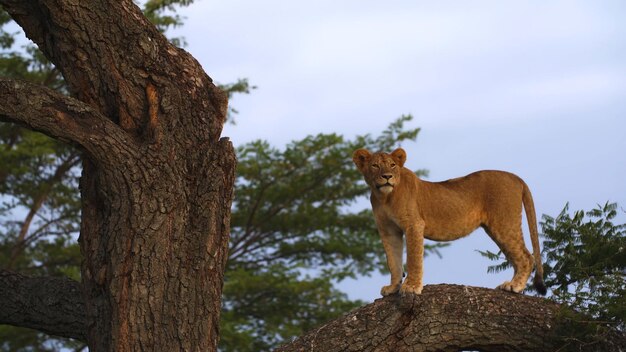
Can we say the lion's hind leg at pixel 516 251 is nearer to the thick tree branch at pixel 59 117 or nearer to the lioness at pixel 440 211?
the lioness at pixel 440 211

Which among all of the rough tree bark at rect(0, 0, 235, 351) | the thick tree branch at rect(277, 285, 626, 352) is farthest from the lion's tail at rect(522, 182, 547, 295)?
the rough tree bark at rect(0, 0, 235, 351)

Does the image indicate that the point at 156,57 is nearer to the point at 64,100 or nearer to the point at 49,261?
the point at 64,100

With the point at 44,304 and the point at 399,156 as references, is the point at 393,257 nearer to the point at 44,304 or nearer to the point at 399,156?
the point at 399,156

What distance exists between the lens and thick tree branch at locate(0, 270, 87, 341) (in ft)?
21.6

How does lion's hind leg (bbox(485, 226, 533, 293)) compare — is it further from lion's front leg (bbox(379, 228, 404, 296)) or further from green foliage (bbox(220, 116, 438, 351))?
green foliage (bbox(220, 116, 438, 351))

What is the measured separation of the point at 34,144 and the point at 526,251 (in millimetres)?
10217

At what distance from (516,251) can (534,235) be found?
0.25 metres

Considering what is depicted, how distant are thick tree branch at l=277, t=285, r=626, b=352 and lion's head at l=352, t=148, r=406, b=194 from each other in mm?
709

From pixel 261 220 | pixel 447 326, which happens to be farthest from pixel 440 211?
pixel 261 220

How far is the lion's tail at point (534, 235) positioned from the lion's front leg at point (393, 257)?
0.92 m

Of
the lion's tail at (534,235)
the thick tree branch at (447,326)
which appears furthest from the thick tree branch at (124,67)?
the lion's tail at (534,235)

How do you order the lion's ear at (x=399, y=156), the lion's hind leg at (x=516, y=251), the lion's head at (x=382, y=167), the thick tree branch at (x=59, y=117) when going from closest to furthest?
the thick tree branch at (x=59, y=117)
the lion's head at (x=382, y=167)
the lion's ear at (x=399, y=156)
the lion's hind leg at (x=516, y=251)

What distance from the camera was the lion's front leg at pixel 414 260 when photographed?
6.31 m

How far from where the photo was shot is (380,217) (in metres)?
6.80
